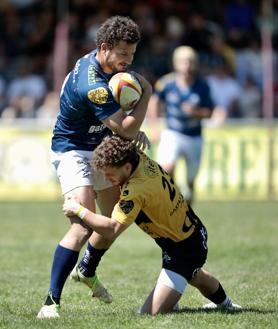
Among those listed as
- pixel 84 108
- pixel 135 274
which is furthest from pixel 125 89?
pixel 135 274

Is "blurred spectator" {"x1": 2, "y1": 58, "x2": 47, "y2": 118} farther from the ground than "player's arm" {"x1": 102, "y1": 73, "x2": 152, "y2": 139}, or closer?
closer

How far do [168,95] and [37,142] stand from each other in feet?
15.0

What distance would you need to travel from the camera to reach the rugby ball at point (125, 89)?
6523 millimetres

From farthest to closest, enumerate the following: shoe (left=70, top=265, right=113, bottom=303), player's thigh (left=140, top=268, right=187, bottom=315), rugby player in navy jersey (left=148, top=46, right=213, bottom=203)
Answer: rugby player in navy jersey (left=148, top=46, right=213, bottom=203) → shoe (left=70, top=265, right=113, bottom=303) → player's thigh (left=140, top=268, right=187, bottom=315)

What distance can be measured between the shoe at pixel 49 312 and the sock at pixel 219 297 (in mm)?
1034

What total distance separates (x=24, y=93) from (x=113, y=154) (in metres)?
12.4

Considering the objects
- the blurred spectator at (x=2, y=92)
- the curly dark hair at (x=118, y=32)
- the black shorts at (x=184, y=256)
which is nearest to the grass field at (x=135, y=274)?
the black shorts at (x=184, y=256)

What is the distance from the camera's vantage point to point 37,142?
55.3ft

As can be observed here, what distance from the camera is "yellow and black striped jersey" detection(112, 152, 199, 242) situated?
6.03m

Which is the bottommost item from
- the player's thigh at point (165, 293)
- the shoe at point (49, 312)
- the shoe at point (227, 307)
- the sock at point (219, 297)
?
the shoe at point (227, 307)

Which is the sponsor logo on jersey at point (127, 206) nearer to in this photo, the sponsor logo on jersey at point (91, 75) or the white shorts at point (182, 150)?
the sponsor logo on jersey at point (91, 75)

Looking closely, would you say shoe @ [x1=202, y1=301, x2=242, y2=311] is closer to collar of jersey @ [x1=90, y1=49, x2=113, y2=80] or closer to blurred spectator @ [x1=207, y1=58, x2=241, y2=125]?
collar of jersey @ [x1=90, y1=49, x2=113, y2=80]

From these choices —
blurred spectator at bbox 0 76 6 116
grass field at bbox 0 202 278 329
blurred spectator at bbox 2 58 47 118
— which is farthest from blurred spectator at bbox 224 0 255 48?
grass field at bbox 0 202 278 329

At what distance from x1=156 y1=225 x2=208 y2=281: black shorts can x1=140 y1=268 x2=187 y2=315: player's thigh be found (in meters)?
0.05
